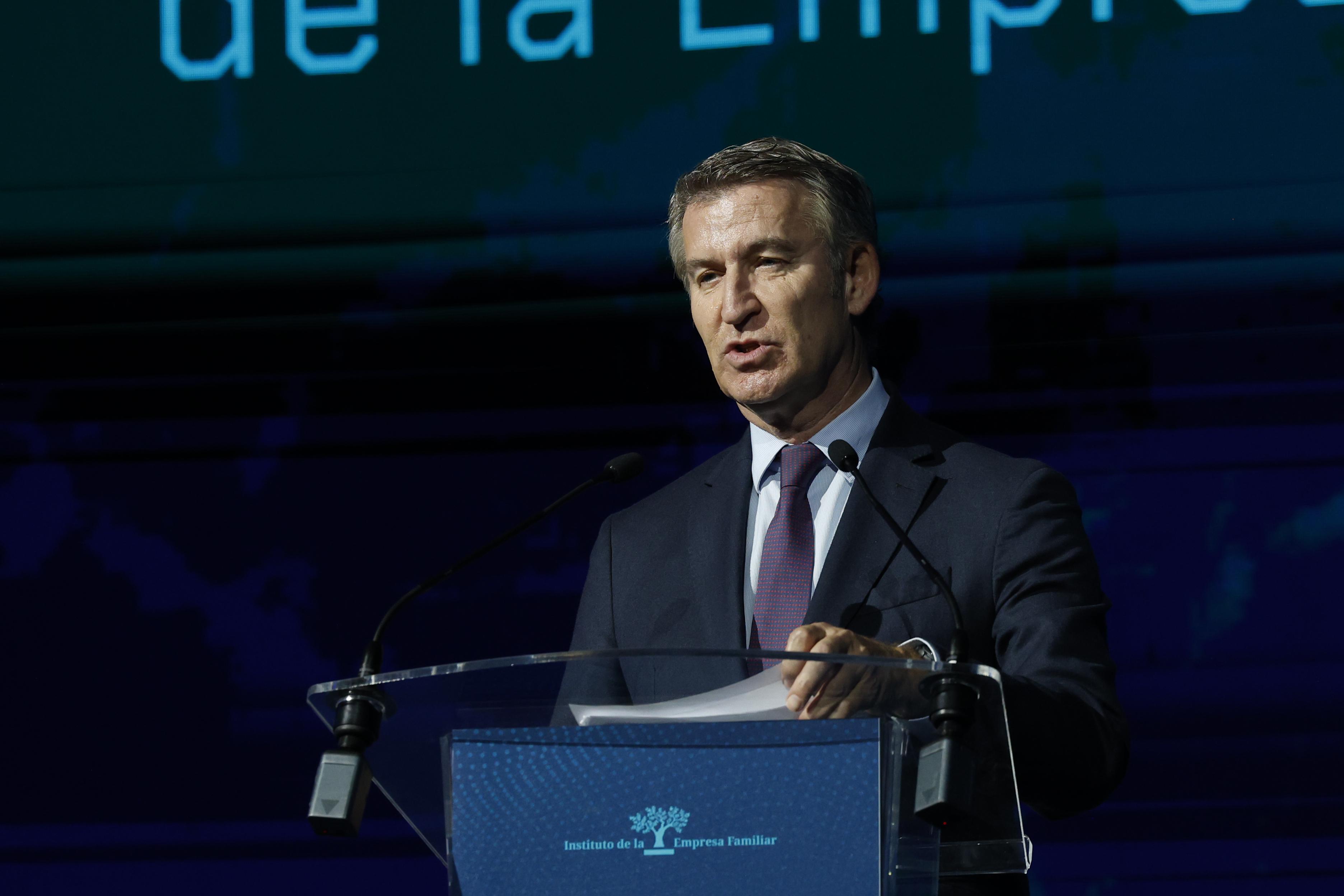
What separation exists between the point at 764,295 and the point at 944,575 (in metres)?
0.44

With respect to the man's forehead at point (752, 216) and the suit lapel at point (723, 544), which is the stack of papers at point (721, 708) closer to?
the suit lapel at point (723, 544)

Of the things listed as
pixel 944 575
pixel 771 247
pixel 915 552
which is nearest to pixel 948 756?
pixel 915 552

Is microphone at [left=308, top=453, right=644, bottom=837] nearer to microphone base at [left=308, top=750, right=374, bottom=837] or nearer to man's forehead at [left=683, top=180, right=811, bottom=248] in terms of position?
microphone base at [left=308, top=750, right=374, bottom=837]

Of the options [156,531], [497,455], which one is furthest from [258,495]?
[497,455]

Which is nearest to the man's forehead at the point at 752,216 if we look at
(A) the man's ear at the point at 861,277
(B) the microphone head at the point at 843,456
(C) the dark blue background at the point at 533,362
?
(A) the man's ear at the point at 861,277

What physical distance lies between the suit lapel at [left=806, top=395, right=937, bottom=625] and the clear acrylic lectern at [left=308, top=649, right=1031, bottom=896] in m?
0.48

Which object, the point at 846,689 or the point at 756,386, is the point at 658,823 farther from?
the point at 756,386

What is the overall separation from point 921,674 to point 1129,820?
5.29ft

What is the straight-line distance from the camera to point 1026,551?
5.75ft

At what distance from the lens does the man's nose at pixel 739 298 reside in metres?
1.96

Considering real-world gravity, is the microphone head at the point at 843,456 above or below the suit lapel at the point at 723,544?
above

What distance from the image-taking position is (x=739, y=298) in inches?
77.2

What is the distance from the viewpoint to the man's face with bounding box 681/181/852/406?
1.96 meters

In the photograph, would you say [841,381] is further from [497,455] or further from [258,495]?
[258,495]
